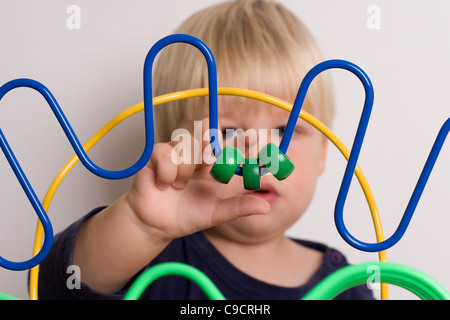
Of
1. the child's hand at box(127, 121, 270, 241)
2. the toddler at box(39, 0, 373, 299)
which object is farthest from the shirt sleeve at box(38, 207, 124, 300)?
the child's hand at box(127, 121, 270, 241)

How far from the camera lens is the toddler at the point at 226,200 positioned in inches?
17.4

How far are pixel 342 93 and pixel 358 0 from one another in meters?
0.16

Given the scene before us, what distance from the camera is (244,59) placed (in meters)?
0.69

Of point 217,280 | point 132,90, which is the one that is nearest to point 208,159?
point 217,280

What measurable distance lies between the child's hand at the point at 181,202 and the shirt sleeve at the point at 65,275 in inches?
5.1

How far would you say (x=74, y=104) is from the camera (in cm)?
88

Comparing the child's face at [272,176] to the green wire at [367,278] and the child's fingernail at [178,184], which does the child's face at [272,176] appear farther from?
the green wire at [367,278]

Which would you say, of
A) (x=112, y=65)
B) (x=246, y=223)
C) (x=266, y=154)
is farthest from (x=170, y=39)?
(x=112, y=65)

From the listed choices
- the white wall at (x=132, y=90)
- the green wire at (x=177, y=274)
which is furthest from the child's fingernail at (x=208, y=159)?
→ the white wall at (x=132, y=90)

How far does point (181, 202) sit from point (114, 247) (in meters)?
0.11

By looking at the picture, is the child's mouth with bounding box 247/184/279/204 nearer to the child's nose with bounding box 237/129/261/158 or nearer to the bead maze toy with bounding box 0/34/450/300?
the child's nose with bounding box 237/129/261/158

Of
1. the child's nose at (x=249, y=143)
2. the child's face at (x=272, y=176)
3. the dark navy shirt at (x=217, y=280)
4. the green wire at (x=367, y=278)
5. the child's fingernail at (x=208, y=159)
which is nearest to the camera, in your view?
the green wire at (x=367, y=278)

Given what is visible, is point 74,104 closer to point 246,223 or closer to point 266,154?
point 246,223
